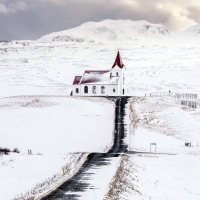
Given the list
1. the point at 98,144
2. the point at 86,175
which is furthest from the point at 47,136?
the point at 86,175

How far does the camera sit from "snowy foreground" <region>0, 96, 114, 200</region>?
2944 centimetres

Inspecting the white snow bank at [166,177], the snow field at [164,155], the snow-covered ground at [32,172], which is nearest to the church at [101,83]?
the snow field at [164,155]

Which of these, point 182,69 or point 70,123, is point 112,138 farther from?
point 182,69

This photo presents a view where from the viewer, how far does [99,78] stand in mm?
86500

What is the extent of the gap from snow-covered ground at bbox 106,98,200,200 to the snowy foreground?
4.48 metres

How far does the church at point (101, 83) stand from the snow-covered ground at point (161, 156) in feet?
38.3

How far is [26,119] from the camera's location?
5919 cm

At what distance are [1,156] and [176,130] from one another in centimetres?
2953

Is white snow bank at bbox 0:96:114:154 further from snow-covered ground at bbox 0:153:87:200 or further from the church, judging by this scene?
the church

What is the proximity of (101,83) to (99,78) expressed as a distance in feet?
5.70

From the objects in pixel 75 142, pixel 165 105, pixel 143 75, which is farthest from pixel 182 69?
pixel 75 142

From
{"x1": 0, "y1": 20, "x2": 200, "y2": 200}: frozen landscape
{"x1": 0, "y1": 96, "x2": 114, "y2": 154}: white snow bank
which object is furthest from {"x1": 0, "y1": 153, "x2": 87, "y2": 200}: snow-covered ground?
{"x1": 0, "y1": 96, "x2": 114, "y2": 154}: white snow bank

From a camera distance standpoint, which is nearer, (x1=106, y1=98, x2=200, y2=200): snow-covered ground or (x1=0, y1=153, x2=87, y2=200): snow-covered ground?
(x1=0, y1=153, x2=87, y2=200): snow-covered ground

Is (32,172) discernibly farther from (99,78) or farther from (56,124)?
(99,78)
